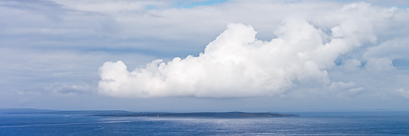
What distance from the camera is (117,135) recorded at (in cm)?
11731

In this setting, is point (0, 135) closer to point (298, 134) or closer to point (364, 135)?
point (298, 134)

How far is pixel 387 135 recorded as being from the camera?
115062mm

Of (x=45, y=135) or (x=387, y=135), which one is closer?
(x=387, y=135)

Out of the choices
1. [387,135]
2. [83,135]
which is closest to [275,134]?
[387,135]

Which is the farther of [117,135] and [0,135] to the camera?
[0,135]

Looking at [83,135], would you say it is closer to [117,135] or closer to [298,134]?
[117,135]

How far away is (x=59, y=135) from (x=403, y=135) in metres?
112

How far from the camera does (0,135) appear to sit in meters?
125

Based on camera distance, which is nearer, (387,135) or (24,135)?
(387,135)

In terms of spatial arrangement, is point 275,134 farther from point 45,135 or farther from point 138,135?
point 45,135

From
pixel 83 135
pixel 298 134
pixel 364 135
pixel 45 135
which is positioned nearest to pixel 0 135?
pixel 45 135

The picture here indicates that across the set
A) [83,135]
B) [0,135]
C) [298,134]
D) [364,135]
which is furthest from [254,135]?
[0,135]

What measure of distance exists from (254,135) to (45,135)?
70.8 metres

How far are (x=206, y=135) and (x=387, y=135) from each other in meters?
58.0
